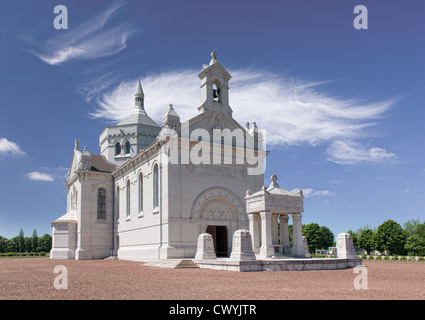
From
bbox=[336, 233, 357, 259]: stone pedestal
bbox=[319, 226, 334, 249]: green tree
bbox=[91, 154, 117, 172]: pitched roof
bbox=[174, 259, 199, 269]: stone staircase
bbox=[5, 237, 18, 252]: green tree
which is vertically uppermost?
bbox=[91, 154, 117, 172]: pitched roof

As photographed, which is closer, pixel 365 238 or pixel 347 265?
pixel 347 265

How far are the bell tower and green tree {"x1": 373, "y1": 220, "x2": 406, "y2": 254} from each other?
4023 centimetres

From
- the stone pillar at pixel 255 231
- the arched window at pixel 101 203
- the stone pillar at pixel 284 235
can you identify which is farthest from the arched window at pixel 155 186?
the arched window at pixel 101 203

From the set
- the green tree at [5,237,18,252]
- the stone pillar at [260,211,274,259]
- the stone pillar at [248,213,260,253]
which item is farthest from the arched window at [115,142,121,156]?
the green tree at [5,237,18,252]

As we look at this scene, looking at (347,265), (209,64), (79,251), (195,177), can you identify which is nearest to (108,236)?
(79,251)

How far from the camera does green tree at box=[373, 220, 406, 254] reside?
207 ft

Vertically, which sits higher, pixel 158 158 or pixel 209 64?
pixel 209 64

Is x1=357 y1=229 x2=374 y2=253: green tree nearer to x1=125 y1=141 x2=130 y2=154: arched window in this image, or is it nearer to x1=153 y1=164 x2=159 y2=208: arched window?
x1=125 y1=141 x2=130 y2=154: arched window

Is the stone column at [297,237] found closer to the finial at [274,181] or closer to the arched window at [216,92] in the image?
the finial at [274,181]

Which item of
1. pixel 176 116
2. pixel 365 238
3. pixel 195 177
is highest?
pixel 176 116

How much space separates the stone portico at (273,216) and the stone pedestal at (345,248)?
276cm

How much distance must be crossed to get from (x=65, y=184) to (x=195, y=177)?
30.0 meters

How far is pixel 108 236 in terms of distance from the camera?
47.3m
